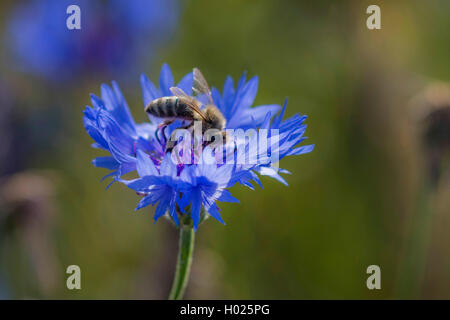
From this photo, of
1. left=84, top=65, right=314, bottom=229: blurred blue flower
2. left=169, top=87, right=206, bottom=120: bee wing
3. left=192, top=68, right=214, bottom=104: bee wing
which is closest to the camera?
left=84, top=65, right=314, bottom=229: blurred blue flower

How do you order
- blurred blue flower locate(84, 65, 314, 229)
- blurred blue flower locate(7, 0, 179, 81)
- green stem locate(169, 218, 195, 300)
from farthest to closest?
blurred blue flower locate(7, 0, 179, 81) < green stem locate(169, 218, 195, 300) < blurred blue flower locate(84, 65, 314, 229)

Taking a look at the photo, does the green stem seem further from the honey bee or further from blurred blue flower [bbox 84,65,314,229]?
the honey bee

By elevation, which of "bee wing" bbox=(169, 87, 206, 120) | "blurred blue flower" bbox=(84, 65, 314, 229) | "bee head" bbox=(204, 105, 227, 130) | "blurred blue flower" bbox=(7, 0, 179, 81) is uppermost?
"blurred blue flower" bbox=(7, 0, 179, 81)

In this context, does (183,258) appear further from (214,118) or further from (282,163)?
(282,163)

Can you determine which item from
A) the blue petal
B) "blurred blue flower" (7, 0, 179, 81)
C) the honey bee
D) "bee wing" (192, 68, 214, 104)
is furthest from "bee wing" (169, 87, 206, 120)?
"blurred blue flower" (7, 0, 179, 81)

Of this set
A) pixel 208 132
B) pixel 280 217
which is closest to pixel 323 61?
pixel 280 217

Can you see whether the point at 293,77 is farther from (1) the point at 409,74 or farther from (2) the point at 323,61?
(1) the point at 409,74

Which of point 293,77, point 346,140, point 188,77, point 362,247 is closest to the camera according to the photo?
point 188,77
